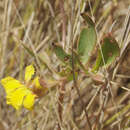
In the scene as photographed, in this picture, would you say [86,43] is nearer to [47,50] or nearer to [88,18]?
[88,18]

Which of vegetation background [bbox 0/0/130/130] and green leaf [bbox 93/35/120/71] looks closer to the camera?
green leaf [bbox 93/35/120/71]

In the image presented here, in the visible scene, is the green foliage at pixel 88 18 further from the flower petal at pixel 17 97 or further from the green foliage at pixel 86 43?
the flower petal at pixel 17 97

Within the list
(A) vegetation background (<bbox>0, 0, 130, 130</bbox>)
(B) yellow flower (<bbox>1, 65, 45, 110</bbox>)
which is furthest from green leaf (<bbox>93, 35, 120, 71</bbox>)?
(A) vegetation background (<bbox>0, 0, 130, 130</bbox>)

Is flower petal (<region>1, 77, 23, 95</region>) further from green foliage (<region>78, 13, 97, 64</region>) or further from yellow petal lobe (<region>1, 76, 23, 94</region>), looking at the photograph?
green foliage (<region>78, 13, 97, 64</region>)

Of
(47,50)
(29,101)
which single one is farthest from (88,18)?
(47,50)

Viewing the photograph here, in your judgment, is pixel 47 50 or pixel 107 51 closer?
pixel 107 51

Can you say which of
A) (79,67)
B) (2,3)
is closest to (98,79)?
(79,67)

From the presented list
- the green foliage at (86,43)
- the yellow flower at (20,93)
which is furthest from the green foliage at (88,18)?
the yellow flower at (20,93)
